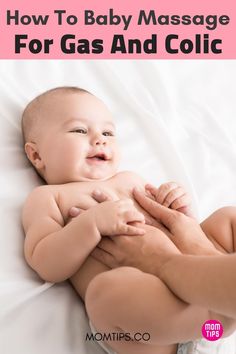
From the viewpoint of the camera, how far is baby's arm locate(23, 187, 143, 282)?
1.23m

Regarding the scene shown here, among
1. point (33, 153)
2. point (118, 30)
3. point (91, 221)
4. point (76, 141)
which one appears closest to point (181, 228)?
point (91, 221)

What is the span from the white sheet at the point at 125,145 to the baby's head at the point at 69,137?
7cm

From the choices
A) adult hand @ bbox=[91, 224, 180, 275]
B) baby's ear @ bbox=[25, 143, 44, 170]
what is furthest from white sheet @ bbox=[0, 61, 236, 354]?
adult hand @ bbox=[91, 224, 180, 275]

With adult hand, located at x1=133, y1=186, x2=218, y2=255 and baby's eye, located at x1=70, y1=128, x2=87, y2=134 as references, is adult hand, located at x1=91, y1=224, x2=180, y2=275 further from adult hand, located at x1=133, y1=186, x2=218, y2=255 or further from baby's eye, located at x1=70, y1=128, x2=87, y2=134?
baby's eye, located at x1=70, y1=128, x2=87, y2=134

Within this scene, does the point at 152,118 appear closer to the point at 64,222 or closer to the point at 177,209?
the point at 177,209

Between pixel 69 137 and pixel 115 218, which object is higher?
pixel 69 137

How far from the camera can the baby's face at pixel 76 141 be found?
1484 millimetres

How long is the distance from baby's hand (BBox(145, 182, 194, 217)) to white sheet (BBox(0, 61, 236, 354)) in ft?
0.49

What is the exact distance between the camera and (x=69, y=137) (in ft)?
4.92

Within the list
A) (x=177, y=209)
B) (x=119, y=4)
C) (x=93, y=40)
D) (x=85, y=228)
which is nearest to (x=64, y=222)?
(x=85, y=228)

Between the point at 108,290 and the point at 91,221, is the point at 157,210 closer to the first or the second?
the point at 91,221

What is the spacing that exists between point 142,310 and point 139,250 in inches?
7.7

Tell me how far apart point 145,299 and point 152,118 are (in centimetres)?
92

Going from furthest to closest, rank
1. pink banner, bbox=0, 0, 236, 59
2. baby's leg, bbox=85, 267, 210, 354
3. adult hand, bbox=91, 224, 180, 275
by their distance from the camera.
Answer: pink banner, bbox=0, 0, 236, 59 → adult hand, bbox=91, 224, 180, 275 → baby's leg, bbox=85, 267, 210, 354
